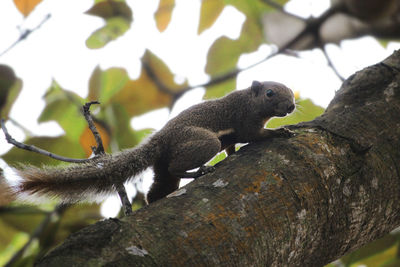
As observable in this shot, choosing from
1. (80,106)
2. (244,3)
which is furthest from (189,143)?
(244,3)

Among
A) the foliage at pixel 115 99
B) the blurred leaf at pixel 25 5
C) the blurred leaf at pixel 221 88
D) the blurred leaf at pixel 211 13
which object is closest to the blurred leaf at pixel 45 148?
the foliage at pixel 115 99

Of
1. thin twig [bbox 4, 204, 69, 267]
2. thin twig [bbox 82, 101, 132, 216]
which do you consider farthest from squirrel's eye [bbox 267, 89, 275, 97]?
thin twig [bbox 4, 204, 69, 267]

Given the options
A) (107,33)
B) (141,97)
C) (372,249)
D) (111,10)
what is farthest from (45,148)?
(372,249)

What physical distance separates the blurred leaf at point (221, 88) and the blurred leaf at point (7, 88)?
1.20 metres

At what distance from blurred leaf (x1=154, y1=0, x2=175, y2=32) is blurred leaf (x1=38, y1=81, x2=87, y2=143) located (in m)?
0.71

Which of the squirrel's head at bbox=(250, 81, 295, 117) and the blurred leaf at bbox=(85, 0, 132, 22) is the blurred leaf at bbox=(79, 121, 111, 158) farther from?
the squirrel's head at bbox=(250, 81, 295, 117)

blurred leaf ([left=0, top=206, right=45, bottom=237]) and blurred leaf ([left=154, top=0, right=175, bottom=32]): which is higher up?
blurred leaf ([left=154, top=0, right=175, bottom=32])

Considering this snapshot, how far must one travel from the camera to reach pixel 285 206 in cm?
172

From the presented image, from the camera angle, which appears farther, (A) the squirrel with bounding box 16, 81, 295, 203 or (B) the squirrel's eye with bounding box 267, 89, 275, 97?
(B) the squirrel's eye with bounding box 267, 89, 275, 97

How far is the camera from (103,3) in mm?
2789

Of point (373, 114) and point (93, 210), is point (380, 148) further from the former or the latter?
point (93, 210)

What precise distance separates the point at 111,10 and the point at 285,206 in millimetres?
1797

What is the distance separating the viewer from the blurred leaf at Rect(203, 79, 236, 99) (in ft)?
9.55

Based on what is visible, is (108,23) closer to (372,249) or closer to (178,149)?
(178,149)
